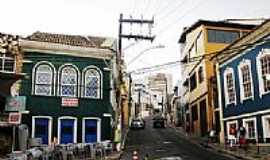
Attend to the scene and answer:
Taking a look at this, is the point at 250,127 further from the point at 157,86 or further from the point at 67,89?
the point at 157,86

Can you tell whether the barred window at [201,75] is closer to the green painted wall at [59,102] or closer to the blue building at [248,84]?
the blue building at [248,84]

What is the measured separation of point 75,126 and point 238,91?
11.9m

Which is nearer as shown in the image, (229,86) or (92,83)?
(229,86)

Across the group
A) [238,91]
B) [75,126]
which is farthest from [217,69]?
[75,126]

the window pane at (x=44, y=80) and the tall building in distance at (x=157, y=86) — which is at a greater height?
the tall building in distance at (x=157, y=86)

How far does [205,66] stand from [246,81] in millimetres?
12220

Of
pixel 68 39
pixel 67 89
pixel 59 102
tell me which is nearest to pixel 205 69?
pixel 68 39

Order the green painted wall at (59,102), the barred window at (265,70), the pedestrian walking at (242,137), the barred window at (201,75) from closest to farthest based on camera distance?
the barred window at (265,70) → the pedestrian walking at (242,137) → the green painted wall at (59,102) → the barred window at (201,75)

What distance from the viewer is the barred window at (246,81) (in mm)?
25844

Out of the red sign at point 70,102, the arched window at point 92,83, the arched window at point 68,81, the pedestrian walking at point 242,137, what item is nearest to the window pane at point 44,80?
the arched window at point 68,81

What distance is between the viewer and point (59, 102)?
93.5 ft

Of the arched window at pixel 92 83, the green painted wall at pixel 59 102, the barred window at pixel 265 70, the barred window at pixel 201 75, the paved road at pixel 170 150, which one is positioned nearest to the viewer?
the barred window at pixel 265 70

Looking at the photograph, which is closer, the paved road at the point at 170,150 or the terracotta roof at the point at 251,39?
the terracotta roof at the point at 251,39

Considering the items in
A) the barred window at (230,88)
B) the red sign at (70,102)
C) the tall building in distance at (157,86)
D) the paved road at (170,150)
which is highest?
the tall building in distance at (157,86)
